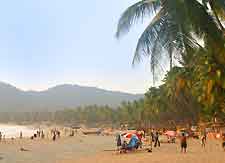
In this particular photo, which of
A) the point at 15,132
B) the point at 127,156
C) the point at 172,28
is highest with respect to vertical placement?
the point at 172,28

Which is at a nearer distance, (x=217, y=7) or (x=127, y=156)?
(x=217, y=7)

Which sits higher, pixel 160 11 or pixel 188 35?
pixel 160 11

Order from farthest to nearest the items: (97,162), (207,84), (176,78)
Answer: (176,78)
(207,84)
(97,162)

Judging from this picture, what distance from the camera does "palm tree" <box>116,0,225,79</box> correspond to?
9.86 m

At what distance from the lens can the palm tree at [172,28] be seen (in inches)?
388

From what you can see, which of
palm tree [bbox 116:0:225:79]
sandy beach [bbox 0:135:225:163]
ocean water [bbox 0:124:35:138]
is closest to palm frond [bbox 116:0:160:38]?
palm tree [bbox 116:0:225:79]

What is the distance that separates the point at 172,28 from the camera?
412 inches

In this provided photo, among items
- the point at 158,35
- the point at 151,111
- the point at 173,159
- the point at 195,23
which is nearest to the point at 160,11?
the point at 158,35

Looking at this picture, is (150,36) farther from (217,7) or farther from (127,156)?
(127,156)

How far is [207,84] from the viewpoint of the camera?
32.2 metres

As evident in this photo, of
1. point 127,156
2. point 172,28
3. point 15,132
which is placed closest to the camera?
point 172,28

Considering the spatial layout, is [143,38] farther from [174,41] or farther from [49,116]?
[49,116]

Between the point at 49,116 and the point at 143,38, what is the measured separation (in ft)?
586

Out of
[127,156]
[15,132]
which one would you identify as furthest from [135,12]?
[15,132]
